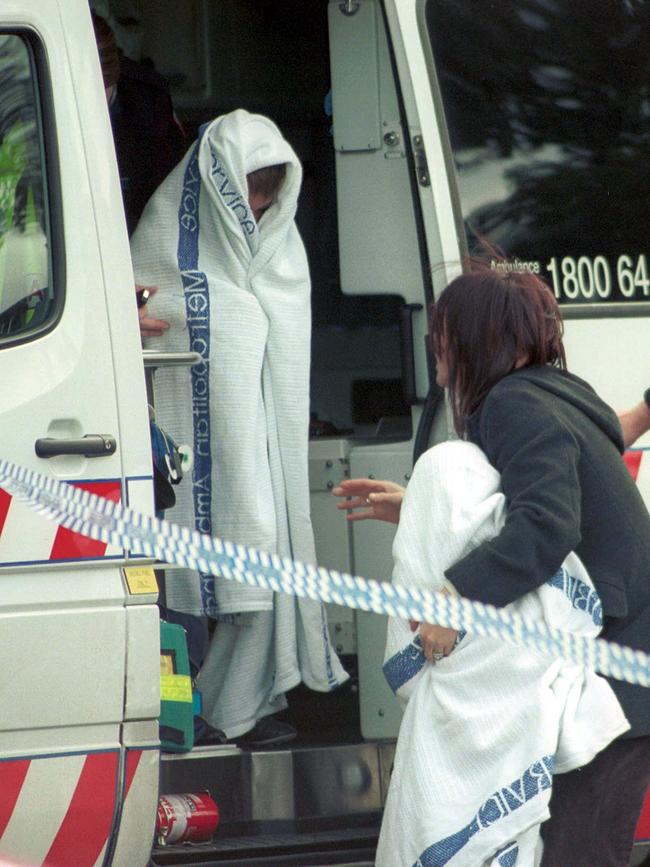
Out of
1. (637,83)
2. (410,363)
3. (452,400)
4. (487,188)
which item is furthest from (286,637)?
(637,83)

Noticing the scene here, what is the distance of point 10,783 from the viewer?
9.52ft

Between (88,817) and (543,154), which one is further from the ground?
(543,154)

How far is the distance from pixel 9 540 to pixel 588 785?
127cm

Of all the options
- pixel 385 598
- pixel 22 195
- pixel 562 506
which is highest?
pixel 22 195

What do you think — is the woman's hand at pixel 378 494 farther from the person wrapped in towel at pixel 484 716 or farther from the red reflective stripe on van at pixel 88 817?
the red reflective stripe on van at pixel 88 817

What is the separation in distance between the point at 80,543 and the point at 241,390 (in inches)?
30.6

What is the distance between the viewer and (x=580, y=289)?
344 centimetres

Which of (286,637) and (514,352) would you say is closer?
(514,352)

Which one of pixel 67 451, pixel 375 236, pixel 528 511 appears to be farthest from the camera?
pixel 375 236

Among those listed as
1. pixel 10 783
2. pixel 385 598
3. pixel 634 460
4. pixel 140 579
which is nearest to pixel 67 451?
pixel 140 579

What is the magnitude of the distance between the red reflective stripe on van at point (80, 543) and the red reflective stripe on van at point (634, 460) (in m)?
1.25

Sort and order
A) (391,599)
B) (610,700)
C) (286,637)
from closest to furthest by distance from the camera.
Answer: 1. (391,599)
2. (610,700)
3. (286,637)

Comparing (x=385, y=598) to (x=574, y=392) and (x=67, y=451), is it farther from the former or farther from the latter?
(x=67, y=451)

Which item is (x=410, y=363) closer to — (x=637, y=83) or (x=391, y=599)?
(x=637, y=83)
